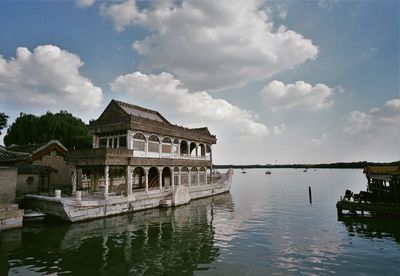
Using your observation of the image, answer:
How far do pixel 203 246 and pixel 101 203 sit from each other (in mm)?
11783

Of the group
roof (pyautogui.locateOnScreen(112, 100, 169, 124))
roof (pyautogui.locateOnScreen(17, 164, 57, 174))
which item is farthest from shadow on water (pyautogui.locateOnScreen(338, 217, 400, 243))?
roof (pyautogui.locateOnScreen(17, 164, 57, 174))

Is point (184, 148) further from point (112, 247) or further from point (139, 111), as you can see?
point (112, 247)

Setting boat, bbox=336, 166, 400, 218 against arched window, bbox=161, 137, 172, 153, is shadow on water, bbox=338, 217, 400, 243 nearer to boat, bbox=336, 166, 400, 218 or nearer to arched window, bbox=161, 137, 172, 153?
boat, bbox=336, 166, 400, 218

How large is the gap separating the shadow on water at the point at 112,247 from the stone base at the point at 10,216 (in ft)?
2.37

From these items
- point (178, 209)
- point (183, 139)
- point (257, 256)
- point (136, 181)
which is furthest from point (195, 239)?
point (136, 181)

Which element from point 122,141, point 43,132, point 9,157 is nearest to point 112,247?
point 9,157

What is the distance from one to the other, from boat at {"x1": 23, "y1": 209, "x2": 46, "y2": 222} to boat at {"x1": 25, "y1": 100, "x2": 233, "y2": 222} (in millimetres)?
576

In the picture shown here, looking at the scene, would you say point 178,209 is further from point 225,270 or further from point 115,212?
point 225,270

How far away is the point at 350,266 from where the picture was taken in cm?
1357

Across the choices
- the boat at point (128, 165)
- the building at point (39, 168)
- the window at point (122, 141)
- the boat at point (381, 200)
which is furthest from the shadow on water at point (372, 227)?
the building at point (39, 168)

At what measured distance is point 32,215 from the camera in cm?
2281

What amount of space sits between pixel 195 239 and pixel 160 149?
15.0m

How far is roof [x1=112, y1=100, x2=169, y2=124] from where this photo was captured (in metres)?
Answer: 30.5

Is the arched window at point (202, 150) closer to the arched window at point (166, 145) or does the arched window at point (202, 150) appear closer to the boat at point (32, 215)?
the arched window at point (166, 145)
